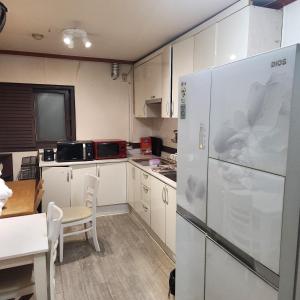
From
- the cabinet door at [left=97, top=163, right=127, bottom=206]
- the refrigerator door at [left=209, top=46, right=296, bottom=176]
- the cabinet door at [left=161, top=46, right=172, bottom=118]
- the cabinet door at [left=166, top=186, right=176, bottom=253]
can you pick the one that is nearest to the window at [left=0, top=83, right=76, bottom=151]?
the cabinet door at [left=97, top=163, right=127, bottom=206]

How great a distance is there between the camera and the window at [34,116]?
3.55 meters

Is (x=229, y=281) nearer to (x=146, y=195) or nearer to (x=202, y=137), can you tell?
(x=202, y=137)

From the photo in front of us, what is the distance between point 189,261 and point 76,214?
4.90ft

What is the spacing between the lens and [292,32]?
179 centimetres

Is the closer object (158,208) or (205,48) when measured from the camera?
(205,48)

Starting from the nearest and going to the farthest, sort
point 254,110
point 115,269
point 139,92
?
point 254,110 < point 115,269 < point 139,92

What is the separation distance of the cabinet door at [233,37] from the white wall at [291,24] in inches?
11.5

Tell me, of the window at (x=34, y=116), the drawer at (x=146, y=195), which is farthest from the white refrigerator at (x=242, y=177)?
the window at (x=34, y=116)

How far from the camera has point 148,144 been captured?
414 cm

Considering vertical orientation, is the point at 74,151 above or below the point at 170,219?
above

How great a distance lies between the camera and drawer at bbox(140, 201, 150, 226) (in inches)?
123

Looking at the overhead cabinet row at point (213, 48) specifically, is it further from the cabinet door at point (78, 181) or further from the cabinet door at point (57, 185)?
the cabinet door at point (57, 185)

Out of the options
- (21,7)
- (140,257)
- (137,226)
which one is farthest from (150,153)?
(21,7)

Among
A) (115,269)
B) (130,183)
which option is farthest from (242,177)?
(130,183)
